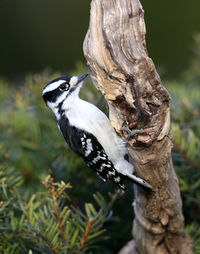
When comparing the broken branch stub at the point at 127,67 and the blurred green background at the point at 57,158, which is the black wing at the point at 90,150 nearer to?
the blurred green background at the point at 57,158

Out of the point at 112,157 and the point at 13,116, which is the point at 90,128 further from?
the point at 13,116

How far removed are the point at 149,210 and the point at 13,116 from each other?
144 centimetres

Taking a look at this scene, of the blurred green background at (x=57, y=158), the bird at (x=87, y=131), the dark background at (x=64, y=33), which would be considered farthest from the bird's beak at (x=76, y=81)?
the dark background at (x=64, y=33)

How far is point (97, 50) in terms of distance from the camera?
1.62m

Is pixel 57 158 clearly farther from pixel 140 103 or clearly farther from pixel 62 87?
pixel 140 103

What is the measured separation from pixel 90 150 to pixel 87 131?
13 cm

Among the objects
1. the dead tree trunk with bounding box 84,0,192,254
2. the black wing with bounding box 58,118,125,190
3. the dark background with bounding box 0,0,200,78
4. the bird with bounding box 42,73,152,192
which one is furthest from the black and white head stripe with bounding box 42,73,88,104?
the dark background with bounding box 0,0,200,78

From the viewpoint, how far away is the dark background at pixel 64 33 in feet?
18.5

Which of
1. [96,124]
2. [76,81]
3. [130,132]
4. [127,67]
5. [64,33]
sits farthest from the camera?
[64,33]

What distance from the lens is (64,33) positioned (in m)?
6.47

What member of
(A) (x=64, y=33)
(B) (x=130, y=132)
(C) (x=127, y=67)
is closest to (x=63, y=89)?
(B) (x=130, y=132)

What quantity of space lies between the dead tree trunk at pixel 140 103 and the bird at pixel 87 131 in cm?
28

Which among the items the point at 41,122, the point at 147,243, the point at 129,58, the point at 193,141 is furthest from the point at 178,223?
the point at 41,122

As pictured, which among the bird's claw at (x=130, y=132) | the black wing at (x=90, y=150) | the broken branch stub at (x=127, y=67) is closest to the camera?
the broken branch stub at (x=127, y=67)
